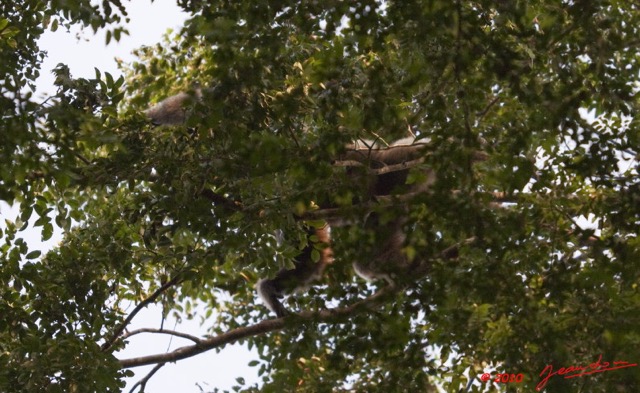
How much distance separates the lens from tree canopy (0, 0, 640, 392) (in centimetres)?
431

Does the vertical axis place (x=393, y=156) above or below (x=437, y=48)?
above

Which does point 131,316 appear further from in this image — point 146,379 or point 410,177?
point 410,177

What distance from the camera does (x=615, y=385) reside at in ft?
13.8

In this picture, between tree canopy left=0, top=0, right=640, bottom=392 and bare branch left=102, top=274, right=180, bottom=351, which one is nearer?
tree canopy left=0, top=0, right=640, bottom=392

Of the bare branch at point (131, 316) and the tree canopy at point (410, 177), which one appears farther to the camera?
the bare branch at point (131, 316)

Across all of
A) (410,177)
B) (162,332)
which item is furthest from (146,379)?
(410,177)

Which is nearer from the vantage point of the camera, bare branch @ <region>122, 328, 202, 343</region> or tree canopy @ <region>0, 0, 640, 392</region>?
tree canopy @ <region>0, 0, 640, 392</region>

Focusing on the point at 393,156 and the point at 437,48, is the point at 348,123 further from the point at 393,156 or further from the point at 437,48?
the point at 393,156

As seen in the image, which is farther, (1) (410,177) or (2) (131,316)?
(2) (131,316)

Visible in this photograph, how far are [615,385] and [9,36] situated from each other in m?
4.51

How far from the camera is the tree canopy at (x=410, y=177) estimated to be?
14.1 feet

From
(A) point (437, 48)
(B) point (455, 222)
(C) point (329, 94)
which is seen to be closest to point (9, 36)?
(C) point (329, 94)

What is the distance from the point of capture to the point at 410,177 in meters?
4.26

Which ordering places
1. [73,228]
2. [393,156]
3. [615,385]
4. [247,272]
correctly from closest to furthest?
1. [615,385]
2. [73,228]
3. [393,156]
4. [247,272]
